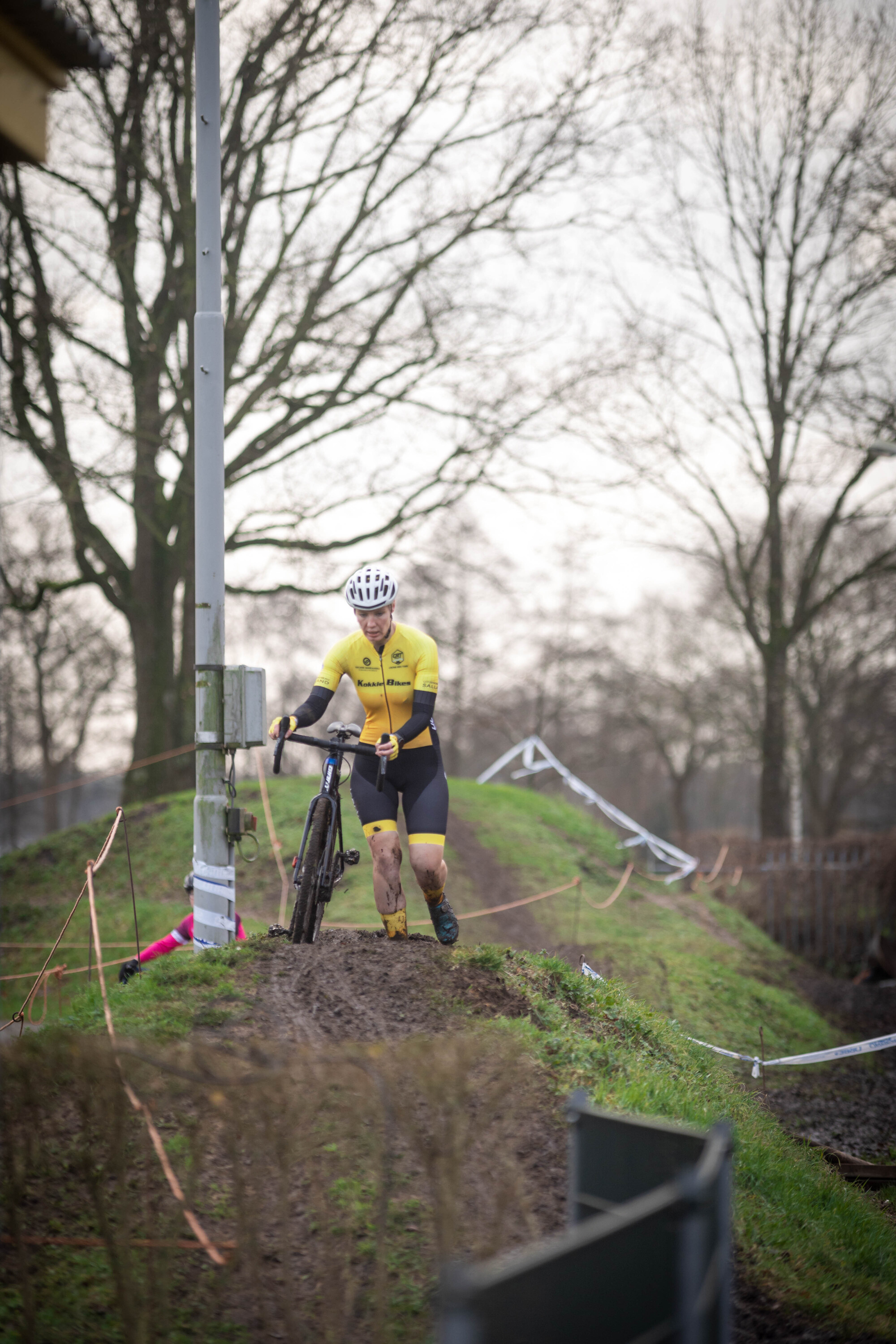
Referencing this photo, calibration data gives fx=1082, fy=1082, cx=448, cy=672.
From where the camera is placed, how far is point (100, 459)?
48.4ft

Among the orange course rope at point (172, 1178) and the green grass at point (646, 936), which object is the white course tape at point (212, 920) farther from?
the green grass at point (646, 936)

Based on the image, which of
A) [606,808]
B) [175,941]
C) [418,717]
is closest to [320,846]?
[418,717]

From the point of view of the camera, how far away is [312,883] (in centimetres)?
610

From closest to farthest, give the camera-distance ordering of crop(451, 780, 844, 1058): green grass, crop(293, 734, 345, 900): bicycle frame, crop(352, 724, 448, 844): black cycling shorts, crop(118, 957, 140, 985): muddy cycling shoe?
crop(293, 734, 345, 900): bicycle frame
crop(352, 724, 448, 844): black cycling shorts
crop(118, 957, 140, 985): muddy cycling shoe
crop(451, 780, 844, 1058): green grass

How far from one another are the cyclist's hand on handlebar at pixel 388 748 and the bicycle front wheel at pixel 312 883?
52 cm

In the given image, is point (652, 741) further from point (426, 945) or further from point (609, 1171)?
point (609, 1171)

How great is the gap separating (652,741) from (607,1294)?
35.5m

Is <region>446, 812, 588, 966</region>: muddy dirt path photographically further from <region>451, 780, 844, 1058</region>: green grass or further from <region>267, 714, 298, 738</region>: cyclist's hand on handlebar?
<region>267, 714, 298, 738</region>: cyclist's hand on handlebar

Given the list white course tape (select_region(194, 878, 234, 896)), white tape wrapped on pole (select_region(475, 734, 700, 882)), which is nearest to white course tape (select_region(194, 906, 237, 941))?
white course tape (select_region(194, 878, 234, 896))

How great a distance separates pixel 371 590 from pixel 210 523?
1.51m

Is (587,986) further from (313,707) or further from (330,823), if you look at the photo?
(313,707)

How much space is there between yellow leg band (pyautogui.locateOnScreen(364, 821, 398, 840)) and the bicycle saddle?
0.52 m

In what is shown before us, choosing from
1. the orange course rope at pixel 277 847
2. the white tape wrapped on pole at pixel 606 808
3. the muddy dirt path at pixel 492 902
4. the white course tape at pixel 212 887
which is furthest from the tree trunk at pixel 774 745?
the white course tape at pixel 212 887

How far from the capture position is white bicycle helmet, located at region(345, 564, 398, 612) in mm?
6141
